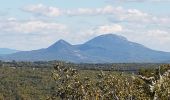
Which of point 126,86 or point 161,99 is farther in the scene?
point 126,86

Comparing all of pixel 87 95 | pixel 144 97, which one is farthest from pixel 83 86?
pixel 144 97

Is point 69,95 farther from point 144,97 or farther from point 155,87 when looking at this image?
point 155,87

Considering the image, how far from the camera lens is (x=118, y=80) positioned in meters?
48.6

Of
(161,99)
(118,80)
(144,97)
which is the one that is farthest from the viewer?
(118,80)

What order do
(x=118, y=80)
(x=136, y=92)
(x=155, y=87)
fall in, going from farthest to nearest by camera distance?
(x=118, y=80) < (x=136, y=92) < (x=155, y=87)

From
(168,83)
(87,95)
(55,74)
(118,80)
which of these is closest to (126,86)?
(118,80)

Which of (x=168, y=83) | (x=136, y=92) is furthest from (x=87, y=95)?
(x=168, y=83)

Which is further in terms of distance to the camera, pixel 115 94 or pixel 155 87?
pixel 115 94

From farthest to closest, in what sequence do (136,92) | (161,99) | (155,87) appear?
(136,92) < (161,99) < (155,87)

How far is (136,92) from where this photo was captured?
4547 cm

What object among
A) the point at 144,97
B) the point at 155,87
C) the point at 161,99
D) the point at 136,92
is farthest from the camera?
the point at 136,92

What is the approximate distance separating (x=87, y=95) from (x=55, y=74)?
4361 millimetres

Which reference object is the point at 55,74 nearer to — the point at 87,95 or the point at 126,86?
the point at 87,95

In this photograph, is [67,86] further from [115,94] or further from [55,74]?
[115,94]
